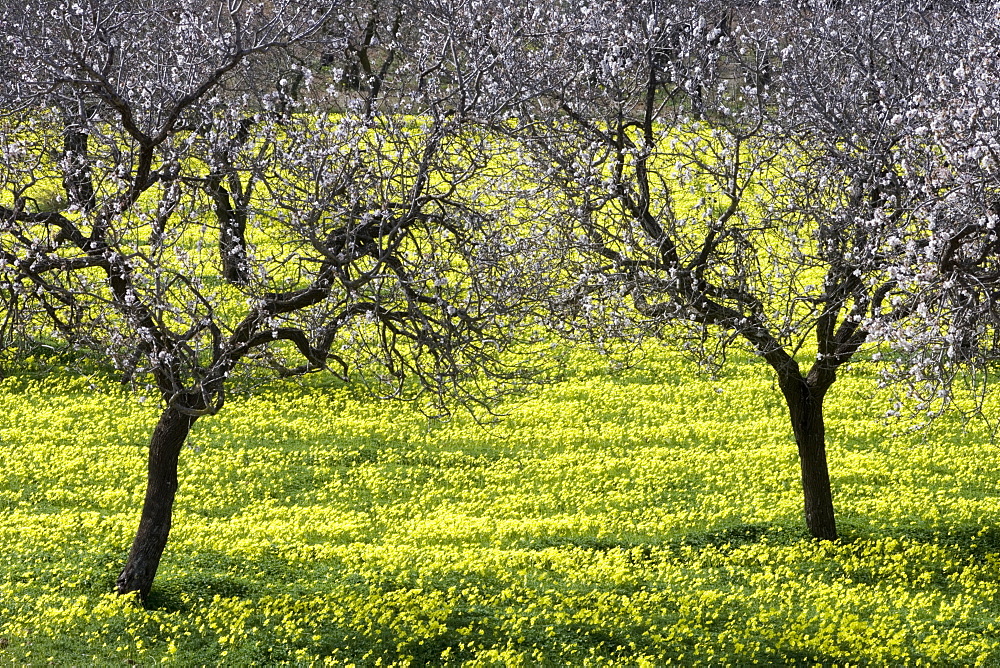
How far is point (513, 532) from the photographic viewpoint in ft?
60.3

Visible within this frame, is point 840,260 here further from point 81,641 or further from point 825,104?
point 81,641

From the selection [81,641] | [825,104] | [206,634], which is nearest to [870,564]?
[825,104]

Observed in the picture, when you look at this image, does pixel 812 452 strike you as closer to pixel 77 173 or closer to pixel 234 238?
pixel 234 238

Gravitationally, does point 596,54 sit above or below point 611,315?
above

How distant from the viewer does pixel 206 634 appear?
13.5m

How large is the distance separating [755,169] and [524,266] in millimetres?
3580

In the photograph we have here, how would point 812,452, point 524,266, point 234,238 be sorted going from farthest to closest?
point 812,452
point 524,266
point 234,238

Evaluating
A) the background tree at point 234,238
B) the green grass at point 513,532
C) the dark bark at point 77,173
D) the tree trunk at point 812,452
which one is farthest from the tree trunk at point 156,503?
the tree trunk at point 812,452

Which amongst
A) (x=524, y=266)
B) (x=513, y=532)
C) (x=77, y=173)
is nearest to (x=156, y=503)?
(x=77, y=173)

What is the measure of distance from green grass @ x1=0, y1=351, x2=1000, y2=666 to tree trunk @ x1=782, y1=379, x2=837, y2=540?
1.42 feet

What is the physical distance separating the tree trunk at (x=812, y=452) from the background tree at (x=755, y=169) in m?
0.03

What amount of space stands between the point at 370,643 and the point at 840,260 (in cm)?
763

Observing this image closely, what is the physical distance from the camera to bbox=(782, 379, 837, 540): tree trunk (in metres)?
16.4

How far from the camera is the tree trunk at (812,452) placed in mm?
16391
